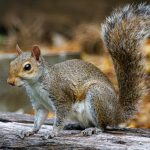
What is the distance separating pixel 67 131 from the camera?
4332mm

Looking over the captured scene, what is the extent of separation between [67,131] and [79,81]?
0.38 metres

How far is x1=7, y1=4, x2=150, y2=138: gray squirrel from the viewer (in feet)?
13.6

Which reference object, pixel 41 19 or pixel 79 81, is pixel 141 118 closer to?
pixel 79 81

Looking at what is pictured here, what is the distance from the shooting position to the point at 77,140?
4012 mm

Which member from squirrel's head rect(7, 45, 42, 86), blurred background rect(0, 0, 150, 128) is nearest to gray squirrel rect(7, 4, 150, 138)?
squirrel's head rect(7, 45, 42, 86)

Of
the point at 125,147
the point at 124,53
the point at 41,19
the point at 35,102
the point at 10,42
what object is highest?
the point at 41,19

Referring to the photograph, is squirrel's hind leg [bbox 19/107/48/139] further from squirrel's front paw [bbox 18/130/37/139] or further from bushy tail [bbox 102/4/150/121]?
bushy tail [bbox 102/4/150/121]

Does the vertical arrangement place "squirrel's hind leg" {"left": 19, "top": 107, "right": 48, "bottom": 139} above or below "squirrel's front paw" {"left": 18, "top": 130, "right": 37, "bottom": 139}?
above

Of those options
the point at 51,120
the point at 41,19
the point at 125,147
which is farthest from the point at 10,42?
the point at 125,147

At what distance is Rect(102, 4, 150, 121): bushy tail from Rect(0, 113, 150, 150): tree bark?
1.05ft

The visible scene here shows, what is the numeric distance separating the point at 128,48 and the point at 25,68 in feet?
3.07

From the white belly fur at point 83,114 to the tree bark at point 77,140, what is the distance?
94mm

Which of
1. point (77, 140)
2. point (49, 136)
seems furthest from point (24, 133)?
point (77, 140)

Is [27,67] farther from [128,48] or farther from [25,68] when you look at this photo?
[128,48]
